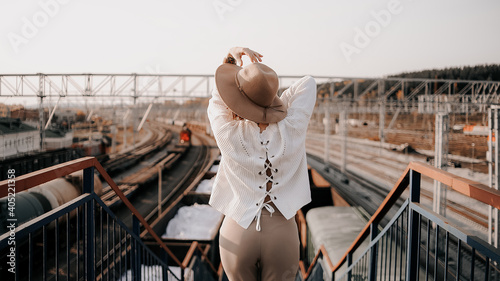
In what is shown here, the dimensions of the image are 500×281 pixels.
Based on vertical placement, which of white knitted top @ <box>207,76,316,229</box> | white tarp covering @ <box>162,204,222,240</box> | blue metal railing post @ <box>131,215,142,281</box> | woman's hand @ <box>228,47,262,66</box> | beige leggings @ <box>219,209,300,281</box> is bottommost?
white tarp covering @ <box>162,204,222,240</box>

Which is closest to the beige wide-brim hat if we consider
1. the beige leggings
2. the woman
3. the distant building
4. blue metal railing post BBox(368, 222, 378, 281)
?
the woman

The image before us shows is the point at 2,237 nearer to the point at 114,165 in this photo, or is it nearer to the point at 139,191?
the point at 139,191

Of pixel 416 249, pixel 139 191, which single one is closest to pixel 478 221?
pixel 416 249

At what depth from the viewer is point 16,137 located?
1194 centimetres

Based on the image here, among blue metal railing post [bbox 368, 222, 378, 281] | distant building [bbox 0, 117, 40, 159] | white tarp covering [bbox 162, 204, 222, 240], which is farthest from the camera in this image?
distant building [bbox 0, 117, 40, 159]

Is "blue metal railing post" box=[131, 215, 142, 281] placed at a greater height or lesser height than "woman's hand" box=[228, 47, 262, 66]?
lesser

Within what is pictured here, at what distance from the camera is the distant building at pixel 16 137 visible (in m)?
10.6

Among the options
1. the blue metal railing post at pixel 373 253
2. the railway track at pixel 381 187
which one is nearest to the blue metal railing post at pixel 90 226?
the blue metal railing post at pixel 373 253

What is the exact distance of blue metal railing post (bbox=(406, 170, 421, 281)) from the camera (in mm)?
1732

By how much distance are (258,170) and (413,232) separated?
38.9 inches

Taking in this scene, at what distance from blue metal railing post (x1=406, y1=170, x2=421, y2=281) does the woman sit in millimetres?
638

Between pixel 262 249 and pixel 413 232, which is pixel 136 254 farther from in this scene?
pixel 413 232

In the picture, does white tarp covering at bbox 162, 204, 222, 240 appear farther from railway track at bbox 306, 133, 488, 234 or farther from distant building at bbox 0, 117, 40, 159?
distant building at bbox 0, 117, 40, 159

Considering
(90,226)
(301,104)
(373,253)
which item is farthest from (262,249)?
(373,253)
